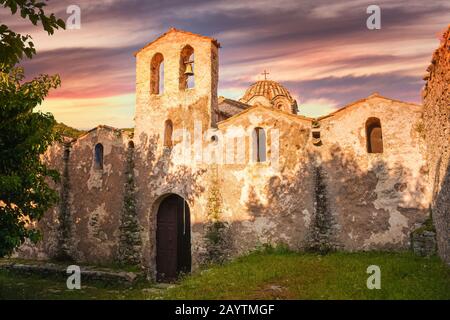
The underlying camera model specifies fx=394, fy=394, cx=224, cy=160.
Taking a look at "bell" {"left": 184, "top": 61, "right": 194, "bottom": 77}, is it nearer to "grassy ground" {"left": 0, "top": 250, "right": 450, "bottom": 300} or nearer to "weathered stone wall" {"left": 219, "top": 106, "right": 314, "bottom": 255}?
"weathered stone wall" {"left": 219, "top": 106, "right": 314, "bottom": 255}

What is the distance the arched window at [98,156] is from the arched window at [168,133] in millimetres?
3238

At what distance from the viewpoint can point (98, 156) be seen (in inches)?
643

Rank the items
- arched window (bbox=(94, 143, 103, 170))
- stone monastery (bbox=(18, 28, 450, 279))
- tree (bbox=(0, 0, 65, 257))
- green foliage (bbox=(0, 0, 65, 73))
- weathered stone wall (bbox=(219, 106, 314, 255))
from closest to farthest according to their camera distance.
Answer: green foliage (bbox=(0, 0, 65, 73)) < tree (bbox=(0, 0, 65, 257)) < stone monastery (bbox=(18, 28, 450, 279)) < weathered stone wall (bbox=(219, 106, 314, 255)) < arched window (bbox=(94, 143, 103, 170))

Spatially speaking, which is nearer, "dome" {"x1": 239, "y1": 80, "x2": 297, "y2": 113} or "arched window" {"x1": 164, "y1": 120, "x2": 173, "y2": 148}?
"arched window" {"x1": 164, "y1": 120, "x2": 173, "y2": 148}

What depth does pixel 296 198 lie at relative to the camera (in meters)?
A: 12.7

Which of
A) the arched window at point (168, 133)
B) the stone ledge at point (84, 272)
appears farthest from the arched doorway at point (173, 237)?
the arched window at point (168, 133)

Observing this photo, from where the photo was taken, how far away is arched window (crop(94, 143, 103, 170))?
16.2 metres

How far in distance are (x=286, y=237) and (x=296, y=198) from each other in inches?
50.8
